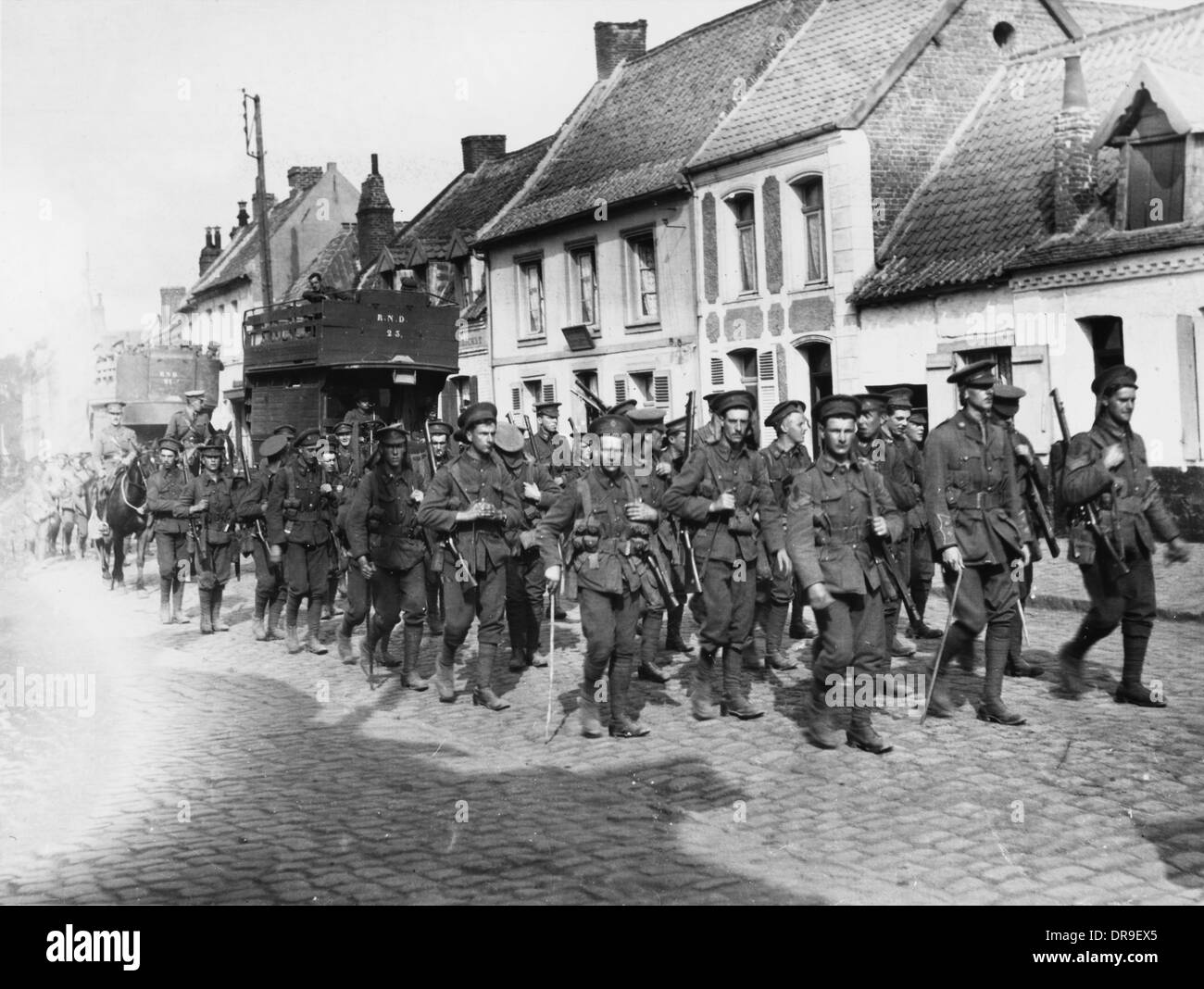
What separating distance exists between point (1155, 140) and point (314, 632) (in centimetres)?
1294

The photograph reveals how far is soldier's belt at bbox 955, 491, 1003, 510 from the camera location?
8.61 m

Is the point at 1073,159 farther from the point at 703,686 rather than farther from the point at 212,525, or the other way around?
the point at 703,686

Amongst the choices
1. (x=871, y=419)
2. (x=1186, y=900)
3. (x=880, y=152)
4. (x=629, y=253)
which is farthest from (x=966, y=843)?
(x=629, y=253)

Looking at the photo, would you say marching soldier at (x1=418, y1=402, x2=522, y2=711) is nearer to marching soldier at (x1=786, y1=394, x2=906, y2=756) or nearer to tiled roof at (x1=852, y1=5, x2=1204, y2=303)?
marching soldier at (x1=786, y1=394, x2=906, y2=756)

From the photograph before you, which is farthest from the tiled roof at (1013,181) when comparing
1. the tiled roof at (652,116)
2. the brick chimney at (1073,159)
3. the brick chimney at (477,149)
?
the brick chimney at (477,149)

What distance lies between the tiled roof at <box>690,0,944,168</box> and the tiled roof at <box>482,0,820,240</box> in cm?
54

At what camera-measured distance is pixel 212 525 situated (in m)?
14.9

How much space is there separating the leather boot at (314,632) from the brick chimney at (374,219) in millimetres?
32532

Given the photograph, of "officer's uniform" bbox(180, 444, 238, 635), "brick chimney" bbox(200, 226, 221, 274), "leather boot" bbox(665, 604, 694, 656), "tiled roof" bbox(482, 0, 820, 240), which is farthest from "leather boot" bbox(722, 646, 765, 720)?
"brick chimney" bbox(200, 226, 221, 274)

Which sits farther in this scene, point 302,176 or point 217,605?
point 302,176

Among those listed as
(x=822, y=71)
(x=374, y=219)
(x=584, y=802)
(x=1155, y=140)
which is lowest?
(x=584, y=802)

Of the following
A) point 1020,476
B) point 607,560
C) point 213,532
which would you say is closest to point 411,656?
point 607,560

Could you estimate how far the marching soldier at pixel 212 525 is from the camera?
14.5 m
